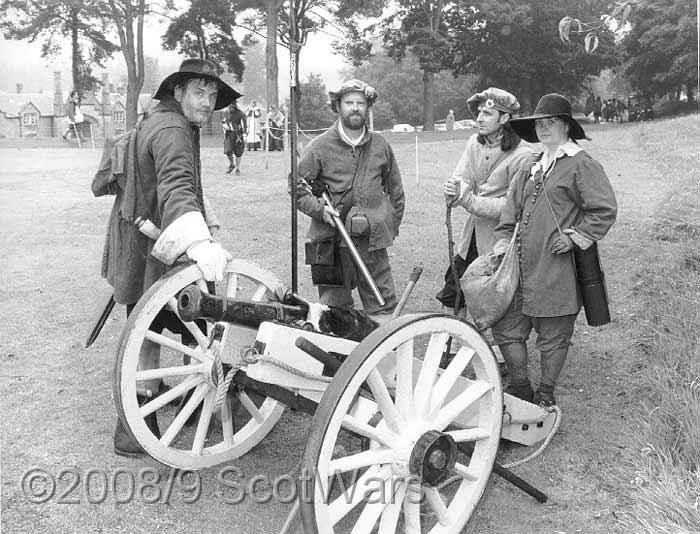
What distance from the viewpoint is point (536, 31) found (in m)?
44.3

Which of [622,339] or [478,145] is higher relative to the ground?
[478,145]

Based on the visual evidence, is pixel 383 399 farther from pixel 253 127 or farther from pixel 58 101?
pixel 58 101

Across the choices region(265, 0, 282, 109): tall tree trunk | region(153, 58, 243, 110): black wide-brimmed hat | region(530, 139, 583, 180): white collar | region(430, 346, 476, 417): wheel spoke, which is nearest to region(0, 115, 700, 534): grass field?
region(430, 346, 476, 417): wheel spoke

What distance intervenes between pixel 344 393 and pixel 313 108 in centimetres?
4610

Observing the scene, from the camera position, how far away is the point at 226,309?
9.96ft

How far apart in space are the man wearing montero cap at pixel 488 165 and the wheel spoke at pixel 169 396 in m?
1.78

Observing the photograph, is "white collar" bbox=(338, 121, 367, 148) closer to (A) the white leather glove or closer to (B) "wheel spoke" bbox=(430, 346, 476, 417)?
(A) the white leather glove

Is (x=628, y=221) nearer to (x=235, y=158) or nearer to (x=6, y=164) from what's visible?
(x=235, y=158)

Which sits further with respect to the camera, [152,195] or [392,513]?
[152,195]

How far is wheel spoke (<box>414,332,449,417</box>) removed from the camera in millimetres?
2951

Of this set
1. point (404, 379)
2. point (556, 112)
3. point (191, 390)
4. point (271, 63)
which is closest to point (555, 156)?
point (556, 112)

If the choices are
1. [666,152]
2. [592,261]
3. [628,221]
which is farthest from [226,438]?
[666,152]

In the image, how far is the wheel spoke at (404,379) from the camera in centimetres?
283

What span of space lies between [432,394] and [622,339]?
313 centimetres
